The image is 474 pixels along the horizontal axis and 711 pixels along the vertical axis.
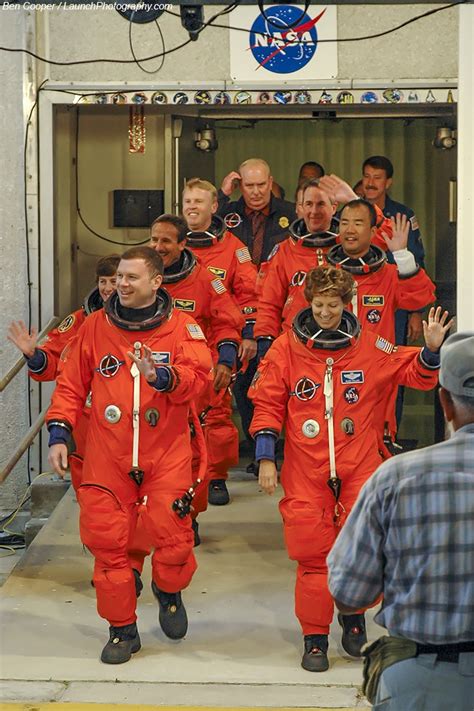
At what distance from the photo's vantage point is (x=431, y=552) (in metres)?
3.20

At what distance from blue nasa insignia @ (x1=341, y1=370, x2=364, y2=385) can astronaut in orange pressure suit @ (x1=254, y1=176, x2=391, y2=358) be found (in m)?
1.43

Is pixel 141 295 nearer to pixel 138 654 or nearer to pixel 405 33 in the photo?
pixel 138 654

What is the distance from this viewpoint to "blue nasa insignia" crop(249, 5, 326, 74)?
8.62m

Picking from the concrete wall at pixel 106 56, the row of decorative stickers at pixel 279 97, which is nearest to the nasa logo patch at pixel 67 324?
the concrete wall at pixel 106 56

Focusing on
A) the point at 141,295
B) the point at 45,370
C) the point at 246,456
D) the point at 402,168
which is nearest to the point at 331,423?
the point at 141,295

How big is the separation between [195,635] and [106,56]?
162 inches

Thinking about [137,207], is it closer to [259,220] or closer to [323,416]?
[259,220]

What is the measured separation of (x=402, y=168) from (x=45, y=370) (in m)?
6.01

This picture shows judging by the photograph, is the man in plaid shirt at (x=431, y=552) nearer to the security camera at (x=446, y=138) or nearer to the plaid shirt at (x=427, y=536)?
the plaid shirt at (x=427, y=536)

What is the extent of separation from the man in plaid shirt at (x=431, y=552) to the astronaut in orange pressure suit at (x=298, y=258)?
13.8 ft

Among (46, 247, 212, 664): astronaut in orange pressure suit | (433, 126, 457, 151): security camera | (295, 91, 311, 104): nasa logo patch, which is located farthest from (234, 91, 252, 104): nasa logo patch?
(46, 247, 212, 664): astronaut in orange pressure suit

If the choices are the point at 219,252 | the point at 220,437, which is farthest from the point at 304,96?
the point at 220,437

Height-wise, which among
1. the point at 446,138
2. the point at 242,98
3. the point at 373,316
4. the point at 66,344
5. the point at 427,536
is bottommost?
the point at 427,536

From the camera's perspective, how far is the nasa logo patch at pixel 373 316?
24.0 feet
